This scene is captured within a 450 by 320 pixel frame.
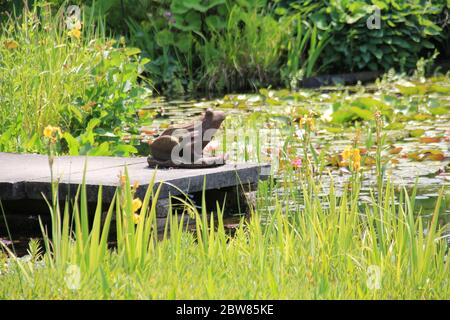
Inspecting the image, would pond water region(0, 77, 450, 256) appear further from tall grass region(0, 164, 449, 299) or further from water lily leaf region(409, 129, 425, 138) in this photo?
tall grass region(0, 164, 449, 299)

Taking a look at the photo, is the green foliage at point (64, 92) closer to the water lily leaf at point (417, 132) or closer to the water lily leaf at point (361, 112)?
the water lily leaf at point (361, 112)

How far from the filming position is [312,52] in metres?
11.6

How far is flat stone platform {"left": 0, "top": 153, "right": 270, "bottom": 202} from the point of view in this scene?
5.02m

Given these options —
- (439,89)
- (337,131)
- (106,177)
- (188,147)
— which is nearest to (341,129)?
(337,131)

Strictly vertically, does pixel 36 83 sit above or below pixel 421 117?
above

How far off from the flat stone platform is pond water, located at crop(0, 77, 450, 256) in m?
0.23

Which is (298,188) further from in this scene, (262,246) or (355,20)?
(355,20)

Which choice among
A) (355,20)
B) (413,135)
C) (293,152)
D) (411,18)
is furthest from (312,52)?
(293,152)

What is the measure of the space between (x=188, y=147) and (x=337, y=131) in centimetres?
257

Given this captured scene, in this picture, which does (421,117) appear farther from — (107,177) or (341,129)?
(107,177)

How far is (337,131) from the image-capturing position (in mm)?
7758

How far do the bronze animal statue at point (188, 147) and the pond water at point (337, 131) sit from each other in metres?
0.36

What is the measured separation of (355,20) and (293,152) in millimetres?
6108

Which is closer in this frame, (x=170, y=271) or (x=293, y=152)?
(x=170, y=271)
